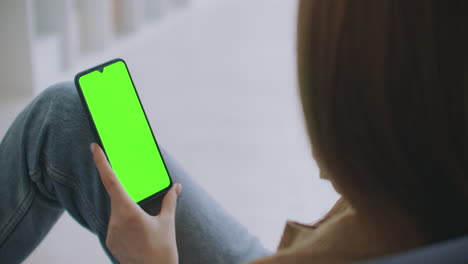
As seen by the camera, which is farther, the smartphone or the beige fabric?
the smartphone

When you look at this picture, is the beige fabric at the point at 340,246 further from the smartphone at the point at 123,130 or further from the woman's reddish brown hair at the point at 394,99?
the smartphone at the point at 123,130

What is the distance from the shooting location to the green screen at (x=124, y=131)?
0.78 meters

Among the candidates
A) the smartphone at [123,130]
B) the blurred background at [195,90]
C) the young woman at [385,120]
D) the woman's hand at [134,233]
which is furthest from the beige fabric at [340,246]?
the blurred background at [195,90]

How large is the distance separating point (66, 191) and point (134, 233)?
0.19 m

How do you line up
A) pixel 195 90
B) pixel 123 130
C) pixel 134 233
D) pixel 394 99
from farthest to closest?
pixel 195 90 → pixel 123 130 → pixel 134 233 → pixel 394 99

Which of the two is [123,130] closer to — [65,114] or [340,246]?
[65,114]

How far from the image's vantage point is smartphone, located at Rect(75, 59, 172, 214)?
0.77 metres

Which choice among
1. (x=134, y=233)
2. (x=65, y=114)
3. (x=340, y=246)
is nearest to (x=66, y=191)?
(x=65, y=114)

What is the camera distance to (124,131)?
31.2 inches

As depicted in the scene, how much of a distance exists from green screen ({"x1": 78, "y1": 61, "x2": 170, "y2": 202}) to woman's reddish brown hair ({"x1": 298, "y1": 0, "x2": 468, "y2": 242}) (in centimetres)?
34

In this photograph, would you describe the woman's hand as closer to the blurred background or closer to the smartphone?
the smartphone

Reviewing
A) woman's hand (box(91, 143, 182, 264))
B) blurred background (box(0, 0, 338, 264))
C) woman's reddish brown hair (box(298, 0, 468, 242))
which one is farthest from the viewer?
blurred background (box(0, 0, 338, 264))

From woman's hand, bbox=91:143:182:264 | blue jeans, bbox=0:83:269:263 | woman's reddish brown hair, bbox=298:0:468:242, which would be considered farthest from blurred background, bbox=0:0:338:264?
woman's reddish brown hair, bbox=298:0:468:242

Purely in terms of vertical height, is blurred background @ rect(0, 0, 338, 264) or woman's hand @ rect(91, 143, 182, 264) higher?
woman's hand @ rect(91, 143, 182, 264)
